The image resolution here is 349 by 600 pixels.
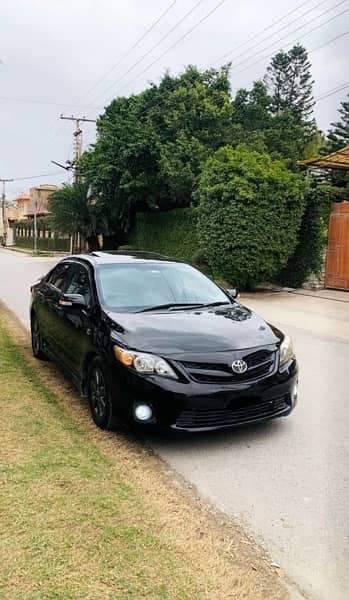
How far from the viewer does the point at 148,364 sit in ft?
13.2

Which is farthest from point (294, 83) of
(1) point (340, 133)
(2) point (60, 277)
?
(2) point (60, 277)

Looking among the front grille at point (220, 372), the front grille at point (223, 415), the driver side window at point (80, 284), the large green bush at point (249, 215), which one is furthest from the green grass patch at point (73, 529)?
the large green bush at point (249, 215)

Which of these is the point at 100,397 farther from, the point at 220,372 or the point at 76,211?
the point at 76,211

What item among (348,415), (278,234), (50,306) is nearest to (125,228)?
(278,234)

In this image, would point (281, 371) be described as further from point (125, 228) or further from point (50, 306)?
point (125, 228)

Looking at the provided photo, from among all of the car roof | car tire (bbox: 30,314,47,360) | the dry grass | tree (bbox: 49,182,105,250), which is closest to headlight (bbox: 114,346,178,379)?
the dry grass

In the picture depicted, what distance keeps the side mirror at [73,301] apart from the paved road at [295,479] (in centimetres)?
154

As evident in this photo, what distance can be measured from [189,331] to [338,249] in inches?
477

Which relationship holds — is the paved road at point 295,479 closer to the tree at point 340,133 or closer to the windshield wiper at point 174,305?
the windshield wiper at point 174,305

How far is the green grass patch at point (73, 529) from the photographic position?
245 centimetres

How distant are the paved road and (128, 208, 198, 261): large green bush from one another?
15.4m

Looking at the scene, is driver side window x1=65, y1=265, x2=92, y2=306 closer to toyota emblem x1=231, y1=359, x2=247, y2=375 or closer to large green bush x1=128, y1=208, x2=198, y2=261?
toyota emblem x1=231, y1=359, x2=247, y2=375

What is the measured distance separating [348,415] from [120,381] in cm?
232

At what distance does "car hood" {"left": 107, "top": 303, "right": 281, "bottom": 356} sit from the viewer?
414 centimetres
